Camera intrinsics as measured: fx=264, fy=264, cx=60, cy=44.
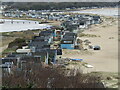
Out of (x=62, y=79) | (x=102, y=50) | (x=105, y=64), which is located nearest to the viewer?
(x=62, y=79)

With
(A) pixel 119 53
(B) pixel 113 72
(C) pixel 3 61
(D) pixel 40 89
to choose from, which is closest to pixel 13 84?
(D) pixel 40 89

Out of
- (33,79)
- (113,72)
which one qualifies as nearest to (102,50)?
(113,72)

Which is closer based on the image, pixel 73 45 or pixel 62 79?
pixel 62 79

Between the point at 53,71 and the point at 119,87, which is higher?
the point at 53,71

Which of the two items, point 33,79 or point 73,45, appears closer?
point 33,79

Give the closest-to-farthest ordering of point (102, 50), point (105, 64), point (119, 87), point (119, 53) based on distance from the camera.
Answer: point (119, 87) → point (105, 64) → point (119, 53) → point (102, 50)

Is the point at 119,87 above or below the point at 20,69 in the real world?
below

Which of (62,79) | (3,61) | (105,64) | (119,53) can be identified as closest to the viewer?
(62,79)

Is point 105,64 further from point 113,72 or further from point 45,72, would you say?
point 45,72

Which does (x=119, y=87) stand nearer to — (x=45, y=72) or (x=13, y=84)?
(x=45, y=72)
